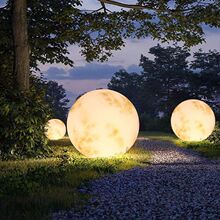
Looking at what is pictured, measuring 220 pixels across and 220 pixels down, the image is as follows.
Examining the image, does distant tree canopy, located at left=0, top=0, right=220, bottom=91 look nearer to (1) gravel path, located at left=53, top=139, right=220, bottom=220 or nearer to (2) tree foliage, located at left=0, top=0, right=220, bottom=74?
(2) tree foliage, located at left=0, top=0, right=220, bottom=74

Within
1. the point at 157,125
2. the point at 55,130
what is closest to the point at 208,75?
the point at 157,125

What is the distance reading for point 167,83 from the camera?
63.6 m

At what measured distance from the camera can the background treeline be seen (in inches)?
1820

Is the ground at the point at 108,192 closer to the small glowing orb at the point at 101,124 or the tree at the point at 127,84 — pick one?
the small glowing orb at the point at 101,124

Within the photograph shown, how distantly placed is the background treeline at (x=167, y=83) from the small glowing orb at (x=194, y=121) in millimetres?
19545

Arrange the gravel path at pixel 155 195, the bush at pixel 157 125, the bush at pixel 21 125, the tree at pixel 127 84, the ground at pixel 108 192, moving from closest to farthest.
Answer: the gravel path at pixel 155 195 → the ground at pixel 108 192 → the bush at pixel 21 125 → the bush at pixel 157 125 → the tree at pixel 127 84

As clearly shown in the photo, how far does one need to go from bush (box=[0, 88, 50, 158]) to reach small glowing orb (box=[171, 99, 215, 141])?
9056 millimetres

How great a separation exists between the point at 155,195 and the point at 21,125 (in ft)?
26.9

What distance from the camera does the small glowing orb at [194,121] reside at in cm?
2239

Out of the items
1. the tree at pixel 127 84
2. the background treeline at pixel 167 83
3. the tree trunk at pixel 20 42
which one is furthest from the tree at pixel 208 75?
the tree trunk at pixel 20 42

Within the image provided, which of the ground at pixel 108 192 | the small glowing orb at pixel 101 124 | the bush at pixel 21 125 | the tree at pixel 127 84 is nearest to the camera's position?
the ground at pixel 108 192

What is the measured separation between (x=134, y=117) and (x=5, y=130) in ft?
14.2

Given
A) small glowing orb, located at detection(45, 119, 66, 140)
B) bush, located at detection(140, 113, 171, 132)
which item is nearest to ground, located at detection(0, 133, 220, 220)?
small glowing orb, located at detection(45, 119, 66, 140)

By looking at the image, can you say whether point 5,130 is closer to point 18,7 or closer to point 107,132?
point 107,132
